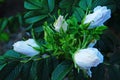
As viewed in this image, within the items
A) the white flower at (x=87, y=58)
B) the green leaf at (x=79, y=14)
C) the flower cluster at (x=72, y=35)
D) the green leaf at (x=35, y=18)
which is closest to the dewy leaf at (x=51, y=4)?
the green leaf at (x=35, y=18)

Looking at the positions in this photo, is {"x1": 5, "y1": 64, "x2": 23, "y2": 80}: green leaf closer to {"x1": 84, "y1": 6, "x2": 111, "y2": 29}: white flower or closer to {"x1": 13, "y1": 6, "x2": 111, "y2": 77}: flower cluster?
{"x1": 13, "y1": 6, "x2": 111, "y2": 77}: flower cluster

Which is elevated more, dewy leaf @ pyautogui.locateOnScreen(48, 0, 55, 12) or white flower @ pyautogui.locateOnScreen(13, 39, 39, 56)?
dewy leaf @ pyautogui.locateOnScreen(48, 0, 55, 12)

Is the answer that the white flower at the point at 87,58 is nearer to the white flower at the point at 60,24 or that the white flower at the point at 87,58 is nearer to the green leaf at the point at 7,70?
the white flower at the point at 60,24

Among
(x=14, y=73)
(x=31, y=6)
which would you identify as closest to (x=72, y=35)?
(x=14, y=73)

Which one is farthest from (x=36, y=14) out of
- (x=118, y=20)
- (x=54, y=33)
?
(x=118, y=20)

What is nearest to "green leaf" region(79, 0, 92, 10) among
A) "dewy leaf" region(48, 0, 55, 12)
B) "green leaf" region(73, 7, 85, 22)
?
"green leaf" region(73, 7, 85, 22)

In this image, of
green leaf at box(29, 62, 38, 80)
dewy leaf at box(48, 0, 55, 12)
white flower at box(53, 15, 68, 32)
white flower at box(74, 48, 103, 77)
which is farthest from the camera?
dewy leaf at box(48, 0, 55, 12)

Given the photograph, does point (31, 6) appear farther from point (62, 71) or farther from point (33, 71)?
point (62, 71)
